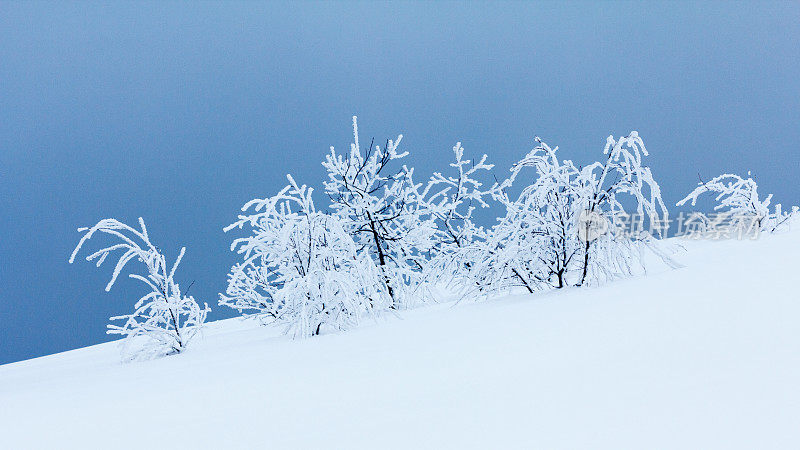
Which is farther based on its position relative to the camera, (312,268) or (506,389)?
(312,268)

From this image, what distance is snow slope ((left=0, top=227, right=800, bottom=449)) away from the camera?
65.2 inches

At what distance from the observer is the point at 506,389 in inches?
80.8

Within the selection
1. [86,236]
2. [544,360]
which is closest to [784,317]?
[544,360]

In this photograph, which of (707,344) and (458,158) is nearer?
(707,344)

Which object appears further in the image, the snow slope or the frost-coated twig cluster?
the frost-coated twig cluster

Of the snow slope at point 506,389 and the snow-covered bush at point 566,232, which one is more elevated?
the snow-covered bush at point 566,232

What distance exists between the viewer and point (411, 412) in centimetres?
194

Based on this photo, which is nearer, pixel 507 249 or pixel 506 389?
pixel 506 389

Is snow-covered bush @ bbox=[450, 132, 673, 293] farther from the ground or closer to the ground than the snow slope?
farther from the ground

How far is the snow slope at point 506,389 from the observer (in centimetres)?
166

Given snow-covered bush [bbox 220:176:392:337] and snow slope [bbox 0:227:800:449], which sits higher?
snow-covered bush [bbox 220:176:392:337]

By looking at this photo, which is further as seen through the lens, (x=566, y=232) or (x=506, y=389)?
(x=566, y=232)

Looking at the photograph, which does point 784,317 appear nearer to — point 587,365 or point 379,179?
point 587,365

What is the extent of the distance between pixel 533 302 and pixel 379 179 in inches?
163
